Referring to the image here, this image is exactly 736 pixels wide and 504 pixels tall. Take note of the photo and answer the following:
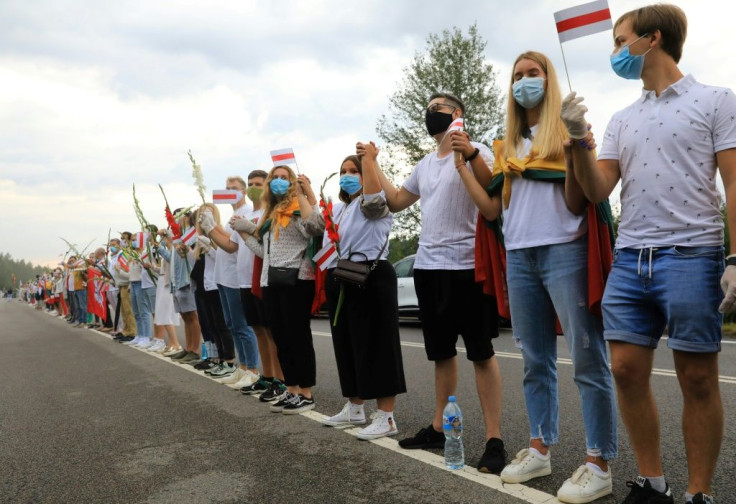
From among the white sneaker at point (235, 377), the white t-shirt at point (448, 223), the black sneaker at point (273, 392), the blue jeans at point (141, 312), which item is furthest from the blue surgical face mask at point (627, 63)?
the blue jeans at point (141, 312)

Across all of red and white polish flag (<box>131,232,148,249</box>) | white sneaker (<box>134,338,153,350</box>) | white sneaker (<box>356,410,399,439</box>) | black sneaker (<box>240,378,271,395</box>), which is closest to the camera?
white sneaker (<box>356,410,399,439</box>)

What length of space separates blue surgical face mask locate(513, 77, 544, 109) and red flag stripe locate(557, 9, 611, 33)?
1.30 ft

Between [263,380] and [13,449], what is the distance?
2.33 m

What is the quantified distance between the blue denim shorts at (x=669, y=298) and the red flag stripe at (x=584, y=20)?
99 centimetres

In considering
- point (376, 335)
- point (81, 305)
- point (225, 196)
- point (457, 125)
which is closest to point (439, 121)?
point (457, 125)

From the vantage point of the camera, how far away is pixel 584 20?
9.56 feet

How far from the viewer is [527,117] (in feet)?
11.6

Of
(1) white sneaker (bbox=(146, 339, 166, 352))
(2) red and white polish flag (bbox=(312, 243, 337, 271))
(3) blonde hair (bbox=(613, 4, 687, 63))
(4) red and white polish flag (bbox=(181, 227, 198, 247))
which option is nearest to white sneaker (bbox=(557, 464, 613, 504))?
(3) blonde hair (bbox=(613, 4, 687, 63))

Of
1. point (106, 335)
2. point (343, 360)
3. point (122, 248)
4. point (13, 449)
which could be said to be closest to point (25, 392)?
point (13, 449)

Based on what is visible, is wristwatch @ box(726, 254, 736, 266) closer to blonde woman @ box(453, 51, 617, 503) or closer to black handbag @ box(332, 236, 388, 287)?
blonde woman @ box(453, 51, 617, 503)

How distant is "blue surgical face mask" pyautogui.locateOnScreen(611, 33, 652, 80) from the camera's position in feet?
9.24

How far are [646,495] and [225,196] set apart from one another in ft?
16.1

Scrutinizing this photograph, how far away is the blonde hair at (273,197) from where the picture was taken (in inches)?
226

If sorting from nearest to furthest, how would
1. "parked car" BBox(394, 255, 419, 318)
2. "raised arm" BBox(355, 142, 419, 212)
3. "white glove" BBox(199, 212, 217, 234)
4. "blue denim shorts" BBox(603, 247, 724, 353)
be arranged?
"blue denim shorts" BBox(603, 247, 724, 353)
"raised arm" BBox(355, 142, 419, 212)
"white glove" BBox(199, 212, 217, 234)
"parked car" BBox(394, 255, 419, 318)
